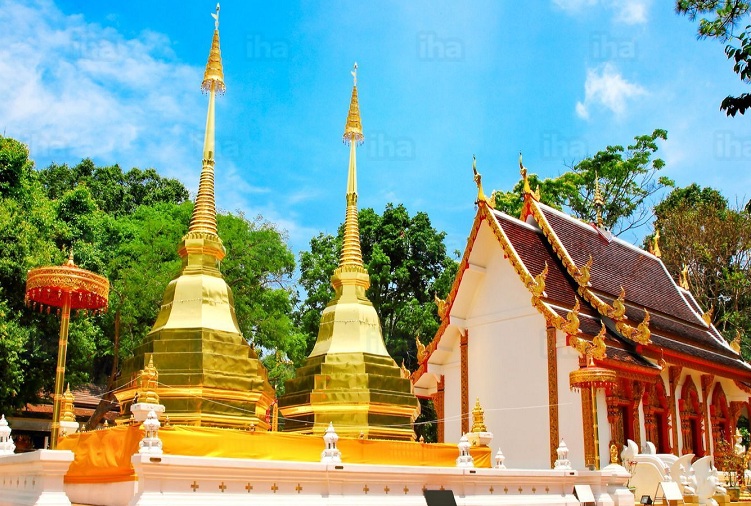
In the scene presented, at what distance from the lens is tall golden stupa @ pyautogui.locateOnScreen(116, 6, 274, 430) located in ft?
44.6

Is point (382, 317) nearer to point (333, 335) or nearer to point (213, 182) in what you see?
point (333, 335)

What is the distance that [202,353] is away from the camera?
13.9 metres

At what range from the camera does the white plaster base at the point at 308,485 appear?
8.23m

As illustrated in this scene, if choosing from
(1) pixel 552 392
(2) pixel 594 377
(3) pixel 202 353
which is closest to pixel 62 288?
(3) pixel 202 353

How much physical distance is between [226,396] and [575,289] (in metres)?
9.45

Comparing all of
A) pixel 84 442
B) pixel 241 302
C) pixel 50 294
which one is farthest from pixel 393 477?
pixel 241 302

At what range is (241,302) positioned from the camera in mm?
28172

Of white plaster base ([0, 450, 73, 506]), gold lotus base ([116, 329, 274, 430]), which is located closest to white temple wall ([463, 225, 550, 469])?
gold lotus base ([116, 329, 274, 430])

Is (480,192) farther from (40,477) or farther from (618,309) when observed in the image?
(40,477)

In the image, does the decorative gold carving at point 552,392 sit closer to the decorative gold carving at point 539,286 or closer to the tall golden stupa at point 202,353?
the decorative gold carving at point 539,286

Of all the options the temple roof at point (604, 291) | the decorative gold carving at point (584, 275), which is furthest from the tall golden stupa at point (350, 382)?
the decorative gold carving at point (584, 275)

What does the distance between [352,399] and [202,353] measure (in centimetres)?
442

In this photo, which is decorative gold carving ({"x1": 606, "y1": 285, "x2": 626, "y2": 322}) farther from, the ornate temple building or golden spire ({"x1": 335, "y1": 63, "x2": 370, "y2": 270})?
golden spire ({"x1": 335, "y1": 63, "x2": 370, "y2": 270})

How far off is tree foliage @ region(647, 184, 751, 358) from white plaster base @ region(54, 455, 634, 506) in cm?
2336
